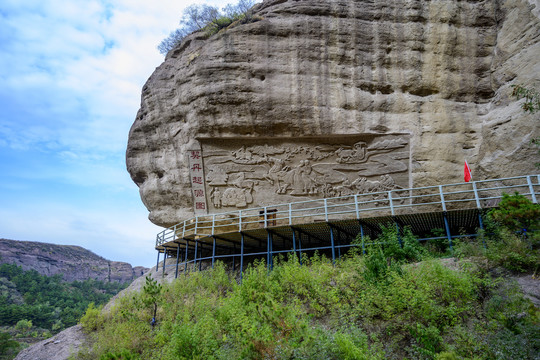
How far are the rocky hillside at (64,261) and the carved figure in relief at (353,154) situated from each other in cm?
7670

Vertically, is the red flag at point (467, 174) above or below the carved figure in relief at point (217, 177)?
below

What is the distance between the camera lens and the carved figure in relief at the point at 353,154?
1758 cm

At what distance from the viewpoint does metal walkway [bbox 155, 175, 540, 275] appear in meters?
12.8

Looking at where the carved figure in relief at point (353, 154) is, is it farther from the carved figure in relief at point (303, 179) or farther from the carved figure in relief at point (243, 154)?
the carved figure in relief at point (243, 154)

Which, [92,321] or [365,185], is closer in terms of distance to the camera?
[92,321]

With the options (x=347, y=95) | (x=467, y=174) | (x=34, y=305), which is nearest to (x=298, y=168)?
(x=347, y=95)

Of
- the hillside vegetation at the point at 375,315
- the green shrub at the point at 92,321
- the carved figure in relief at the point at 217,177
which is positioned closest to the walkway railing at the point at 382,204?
the carved figure in relief at the point at 217,177

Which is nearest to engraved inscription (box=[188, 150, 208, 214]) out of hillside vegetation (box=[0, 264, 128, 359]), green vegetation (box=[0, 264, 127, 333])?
green vegetation (box=[0, 264, 127, 333])

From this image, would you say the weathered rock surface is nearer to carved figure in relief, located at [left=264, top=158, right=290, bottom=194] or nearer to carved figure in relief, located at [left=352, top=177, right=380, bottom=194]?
carved figure in relief, located at [left=264, top=158, right=290, bottom=194]

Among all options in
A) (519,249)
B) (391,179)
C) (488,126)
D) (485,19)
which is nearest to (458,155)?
(488,126)

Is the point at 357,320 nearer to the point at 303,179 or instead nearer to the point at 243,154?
the point at 303,179

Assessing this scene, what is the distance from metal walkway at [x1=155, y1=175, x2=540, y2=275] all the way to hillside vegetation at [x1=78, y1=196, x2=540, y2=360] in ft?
4.63

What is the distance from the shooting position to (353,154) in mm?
17750

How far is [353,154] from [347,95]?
8.78ft
